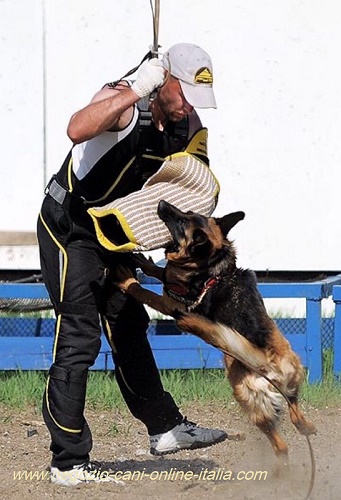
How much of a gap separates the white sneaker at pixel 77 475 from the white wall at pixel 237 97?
3.17 metres

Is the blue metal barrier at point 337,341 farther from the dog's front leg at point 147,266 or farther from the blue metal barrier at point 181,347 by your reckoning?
the dog's front leg at point 147,266

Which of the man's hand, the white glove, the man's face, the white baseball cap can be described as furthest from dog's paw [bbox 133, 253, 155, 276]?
the white glove

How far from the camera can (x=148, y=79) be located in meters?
4.20

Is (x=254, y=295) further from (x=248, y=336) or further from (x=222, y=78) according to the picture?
(x=222, y=78)

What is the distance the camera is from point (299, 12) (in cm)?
746

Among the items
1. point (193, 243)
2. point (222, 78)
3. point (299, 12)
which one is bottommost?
point (193, 243)

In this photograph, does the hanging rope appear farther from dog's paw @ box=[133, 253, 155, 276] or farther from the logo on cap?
dog's paw @ box=[133, 253, 155, 276]

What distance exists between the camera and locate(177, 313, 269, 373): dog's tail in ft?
14.6

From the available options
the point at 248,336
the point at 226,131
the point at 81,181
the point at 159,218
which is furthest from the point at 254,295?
the point at 226,131

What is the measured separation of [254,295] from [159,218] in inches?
22.9

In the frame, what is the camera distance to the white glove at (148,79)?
4.20 m

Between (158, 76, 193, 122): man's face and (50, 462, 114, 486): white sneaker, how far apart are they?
5.52ft

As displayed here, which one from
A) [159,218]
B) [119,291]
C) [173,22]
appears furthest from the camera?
[173,22]

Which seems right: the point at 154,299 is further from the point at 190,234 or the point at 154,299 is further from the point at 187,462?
the point at 187,462
